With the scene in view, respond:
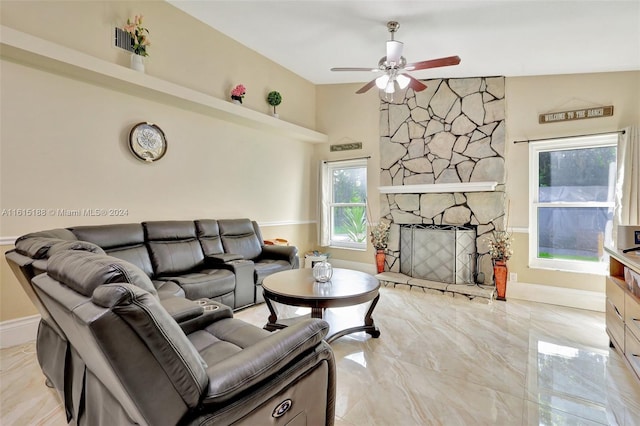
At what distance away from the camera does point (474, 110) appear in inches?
168

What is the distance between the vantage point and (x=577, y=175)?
3.70 meters

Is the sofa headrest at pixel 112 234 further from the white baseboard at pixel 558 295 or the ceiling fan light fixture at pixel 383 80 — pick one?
the white baseboard at pixel 558 295

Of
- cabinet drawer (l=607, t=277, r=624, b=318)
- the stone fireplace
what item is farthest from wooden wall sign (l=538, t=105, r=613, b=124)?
cabinet drawer (l=607, t=277, r=624, b=318)

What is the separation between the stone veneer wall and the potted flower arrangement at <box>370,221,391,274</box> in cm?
10

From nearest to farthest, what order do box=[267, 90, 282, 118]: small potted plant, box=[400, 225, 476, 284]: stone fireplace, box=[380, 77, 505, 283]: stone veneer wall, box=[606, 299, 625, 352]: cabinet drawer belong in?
1. box=[606, 299, 625, 352]: cabinet drawer
2. box=[380, 77, 505, 283]: stone veneer wall
3. box=[400, 225, 476, 284]: stone fireplace
4. box=[267, 90, 282, 118]: small potted plant

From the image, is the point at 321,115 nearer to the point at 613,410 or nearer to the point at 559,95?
the point at 559,95

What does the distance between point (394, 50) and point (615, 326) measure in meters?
3.05

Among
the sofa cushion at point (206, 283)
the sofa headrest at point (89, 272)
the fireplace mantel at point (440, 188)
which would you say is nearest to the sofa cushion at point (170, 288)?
the sofa cushion at point (206, 283)

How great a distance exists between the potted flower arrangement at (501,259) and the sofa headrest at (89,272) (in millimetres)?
4083

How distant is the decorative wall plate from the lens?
3.37m

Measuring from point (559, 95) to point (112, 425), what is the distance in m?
5.01

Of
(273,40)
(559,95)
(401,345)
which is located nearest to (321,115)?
(273,40)

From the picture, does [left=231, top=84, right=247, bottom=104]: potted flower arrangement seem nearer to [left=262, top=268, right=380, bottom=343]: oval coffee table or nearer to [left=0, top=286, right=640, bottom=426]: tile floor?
[left=262, top=268, right=380, bottom=343]: oval coffee table

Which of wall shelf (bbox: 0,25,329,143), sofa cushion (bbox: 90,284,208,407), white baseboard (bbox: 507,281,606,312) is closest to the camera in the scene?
sofa cushion (bbox: 90,284,208,407)
